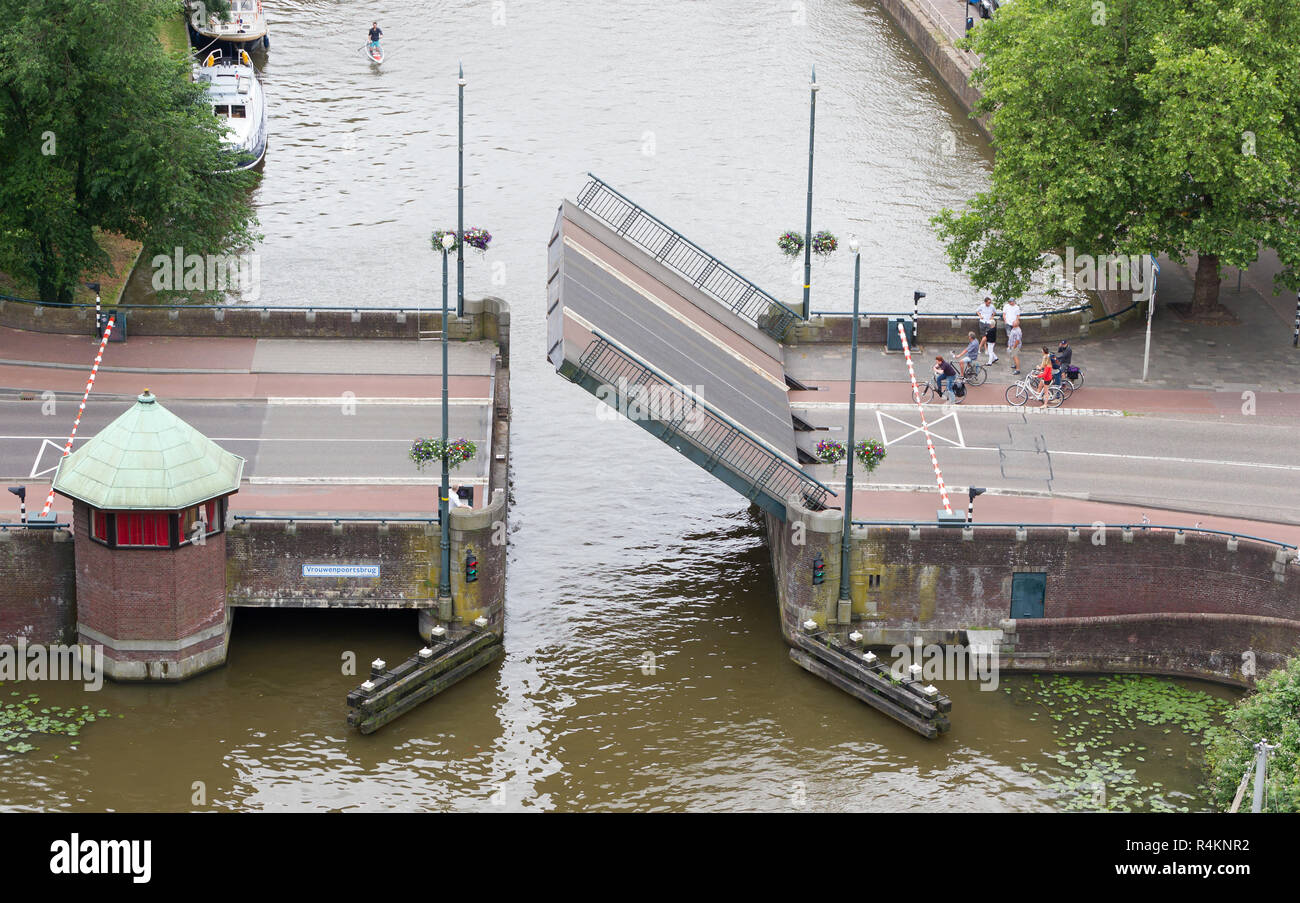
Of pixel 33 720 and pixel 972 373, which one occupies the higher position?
pixel 972 373

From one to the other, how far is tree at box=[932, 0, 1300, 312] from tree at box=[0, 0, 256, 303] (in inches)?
960

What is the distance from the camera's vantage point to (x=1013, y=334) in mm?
60281

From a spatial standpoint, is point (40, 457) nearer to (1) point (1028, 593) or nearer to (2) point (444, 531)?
(2) point (444, 531)

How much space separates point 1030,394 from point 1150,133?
27.1 ft

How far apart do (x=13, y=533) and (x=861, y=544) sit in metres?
20.4

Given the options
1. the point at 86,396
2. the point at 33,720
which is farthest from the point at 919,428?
the point at 33,720

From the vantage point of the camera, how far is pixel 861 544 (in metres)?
50.8

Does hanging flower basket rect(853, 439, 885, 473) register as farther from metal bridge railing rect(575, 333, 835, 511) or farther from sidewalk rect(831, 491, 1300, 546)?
sidewalk rect(831, 491, 1300, 546)

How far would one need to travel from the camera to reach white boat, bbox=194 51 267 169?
84312 mm

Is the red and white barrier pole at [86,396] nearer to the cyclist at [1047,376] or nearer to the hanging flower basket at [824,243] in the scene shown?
the hanging flower basket at [824,243]

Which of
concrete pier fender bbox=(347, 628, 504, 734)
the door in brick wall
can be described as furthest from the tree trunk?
concrete pier fender bbox=(347, 628, 504, 734)

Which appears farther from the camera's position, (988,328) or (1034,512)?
(988,328)

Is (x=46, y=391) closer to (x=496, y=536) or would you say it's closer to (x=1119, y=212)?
(x=496, y=536)

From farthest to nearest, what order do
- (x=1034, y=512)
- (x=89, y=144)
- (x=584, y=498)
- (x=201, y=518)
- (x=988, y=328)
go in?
(x=89, y=144) → (x=988, y=328) → (x=584, y=498) → (x=1034, y=512) → (x=201, y=518)
